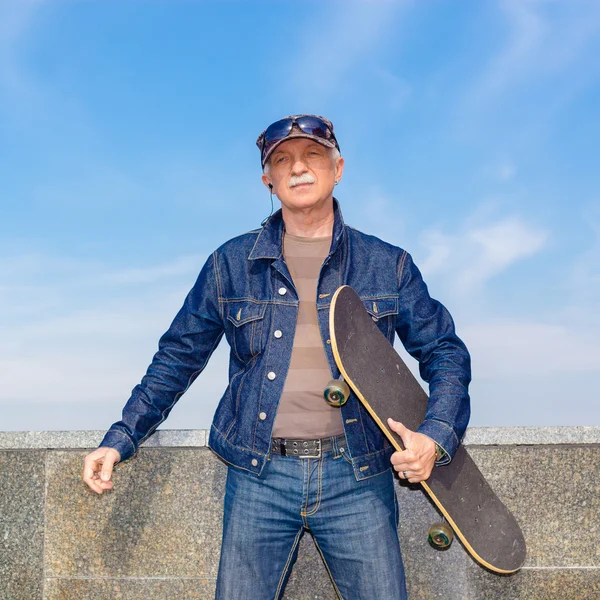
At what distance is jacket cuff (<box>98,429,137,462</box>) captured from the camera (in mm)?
3246

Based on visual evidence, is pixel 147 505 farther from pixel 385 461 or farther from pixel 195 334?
pixel 385 461

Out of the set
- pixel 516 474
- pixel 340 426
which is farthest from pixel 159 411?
pixel 516 474

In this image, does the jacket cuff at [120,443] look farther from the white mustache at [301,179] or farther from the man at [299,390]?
the white mustache at [301,179]

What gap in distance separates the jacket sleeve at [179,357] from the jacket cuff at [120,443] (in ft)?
0.16

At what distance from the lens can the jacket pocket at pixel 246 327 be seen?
10.6 ft

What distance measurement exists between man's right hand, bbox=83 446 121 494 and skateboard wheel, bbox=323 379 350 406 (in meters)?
1.03

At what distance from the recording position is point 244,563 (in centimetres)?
308

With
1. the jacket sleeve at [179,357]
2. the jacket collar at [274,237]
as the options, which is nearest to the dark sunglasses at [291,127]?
the jacket collar at [274,237]

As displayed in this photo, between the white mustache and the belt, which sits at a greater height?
the white mustache

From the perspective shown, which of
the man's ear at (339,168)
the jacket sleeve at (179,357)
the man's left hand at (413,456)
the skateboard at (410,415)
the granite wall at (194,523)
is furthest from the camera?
the granite wall at (194,523)

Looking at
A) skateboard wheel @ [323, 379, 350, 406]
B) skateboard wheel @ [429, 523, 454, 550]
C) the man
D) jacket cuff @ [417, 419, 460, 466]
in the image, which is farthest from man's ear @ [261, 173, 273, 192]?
skateboard wheel @ [429, 523, 454, 550]

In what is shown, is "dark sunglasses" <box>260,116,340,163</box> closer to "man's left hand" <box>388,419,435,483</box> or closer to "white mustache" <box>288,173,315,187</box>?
"white mustache" <box>288,173,315,187</box>

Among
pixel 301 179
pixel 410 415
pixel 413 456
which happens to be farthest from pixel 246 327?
pixel 413 456

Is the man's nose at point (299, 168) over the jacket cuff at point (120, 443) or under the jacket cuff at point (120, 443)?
over
